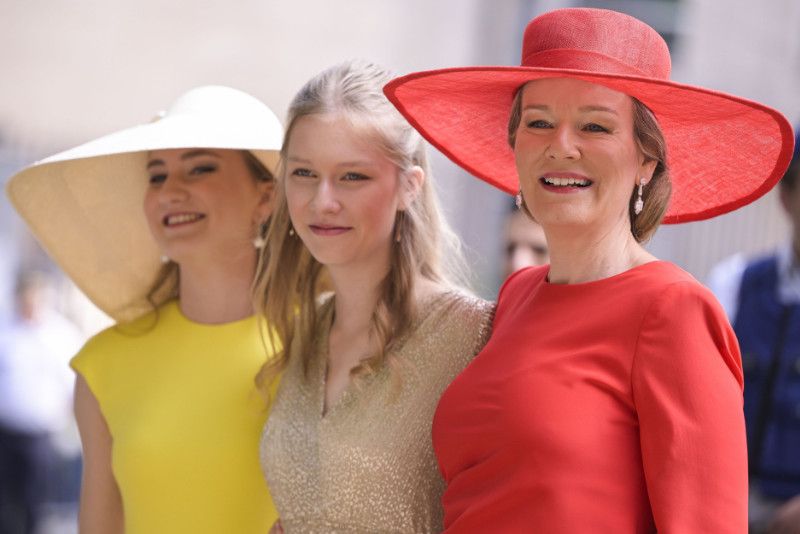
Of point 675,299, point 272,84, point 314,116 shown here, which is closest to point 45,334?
point 272,84

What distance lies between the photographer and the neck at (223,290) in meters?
3.25

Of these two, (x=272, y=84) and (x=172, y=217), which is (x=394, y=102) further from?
(x=272, y=84)

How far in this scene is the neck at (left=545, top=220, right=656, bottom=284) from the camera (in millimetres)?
2227

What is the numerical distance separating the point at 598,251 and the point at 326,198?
69 centimetres

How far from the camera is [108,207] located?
3.52m

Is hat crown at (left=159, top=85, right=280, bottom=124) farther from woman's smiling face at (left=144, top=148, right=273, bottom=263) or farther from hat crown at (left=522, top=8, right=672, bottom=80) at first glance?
hat crown at (left=522, top=8, right=672, bottom=80)

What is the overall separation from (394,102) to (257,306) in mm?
749

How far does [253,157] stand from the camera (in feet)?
10.7

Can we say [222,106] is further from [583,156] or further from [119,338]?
[583,156]

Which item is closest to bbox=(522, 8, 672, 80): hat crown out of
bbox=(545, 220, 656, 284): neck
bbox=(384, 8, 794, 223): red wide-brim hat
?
bbox=(384, 8, 794, 223): red wide-brim hat

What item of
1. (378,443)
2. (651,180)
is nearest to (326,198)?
(378,443)

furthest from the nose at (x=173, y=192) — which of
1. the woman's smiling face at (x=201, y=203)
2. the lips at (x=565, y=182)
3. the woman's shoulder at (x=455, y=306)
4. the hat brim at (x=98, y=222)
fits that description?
the lips at (x=565, y=182)

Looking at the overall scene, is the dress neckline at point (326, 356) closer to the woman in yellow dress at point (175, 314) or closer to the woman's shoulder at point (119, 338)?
the woman in yellow dress at point (175, 314)

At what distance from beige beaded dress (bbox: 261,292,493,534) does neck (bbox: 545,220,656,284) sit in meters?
0.44
